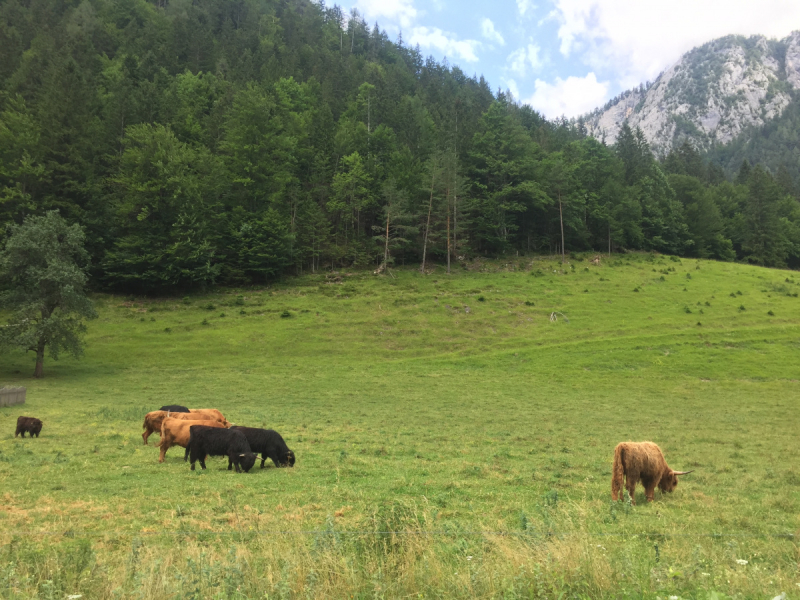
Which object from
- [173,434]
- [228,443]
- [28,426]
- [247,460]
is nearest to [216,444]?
[228,443]

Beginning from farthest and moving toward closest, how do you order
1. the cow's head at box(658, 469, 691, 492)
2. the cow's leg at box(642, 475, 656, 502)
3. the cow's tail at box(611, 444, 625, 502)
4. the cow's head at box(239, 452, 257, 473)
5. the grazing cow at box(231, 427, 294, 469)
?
the grazing cow at box(231, 427, 294, 469), the cow's head at box(239, 452, 257, 473), the cow's head at box(658, 469, 691, 492), the cow's leg at box(642, 475, 656, 502), the cow's tail at box(611, 444, 625, 502)

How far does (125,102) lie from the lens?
66188mm

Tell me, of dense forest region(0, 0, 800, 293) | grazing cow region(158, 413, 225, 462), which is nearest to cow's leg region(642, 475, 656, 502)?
grazing cow region(158, 413, 225, 462)

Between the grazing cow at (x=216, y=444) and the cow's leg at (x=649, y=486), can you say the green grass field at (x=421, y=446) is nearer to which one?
the cow's leg at (x=649, y=486)

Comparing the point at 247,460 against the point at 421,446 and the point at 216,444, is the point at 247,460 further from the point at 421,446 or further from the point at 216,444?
the point at 421,446

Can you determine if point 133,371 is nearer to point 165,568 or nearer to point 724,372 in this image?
point 165,568

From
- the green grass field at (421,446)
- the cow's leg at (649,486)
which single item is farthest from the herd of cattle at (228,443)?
the cow's leg at (649,486)

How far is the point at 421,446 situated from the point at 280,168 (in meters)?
61.8

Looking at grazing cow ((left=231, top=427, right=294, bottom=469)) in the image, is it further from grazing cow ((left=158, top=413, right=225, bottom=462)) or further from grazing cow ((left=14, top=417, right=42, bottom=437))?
grazing cow ((left=14, top=417, right=42, bottom=437))

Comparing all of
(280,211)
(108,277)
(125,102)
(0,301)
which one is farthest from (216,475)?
(125,102)

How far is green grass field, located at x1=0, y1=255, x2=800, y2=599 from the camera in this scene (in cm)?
502

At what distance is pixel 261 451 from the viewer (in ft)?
44.6

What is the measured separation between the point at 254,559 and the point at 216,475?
7393 mm

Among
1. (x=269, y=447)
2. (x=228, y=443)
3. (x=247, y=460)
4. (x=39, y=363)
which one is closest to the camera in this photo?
(x=247, y=460)
